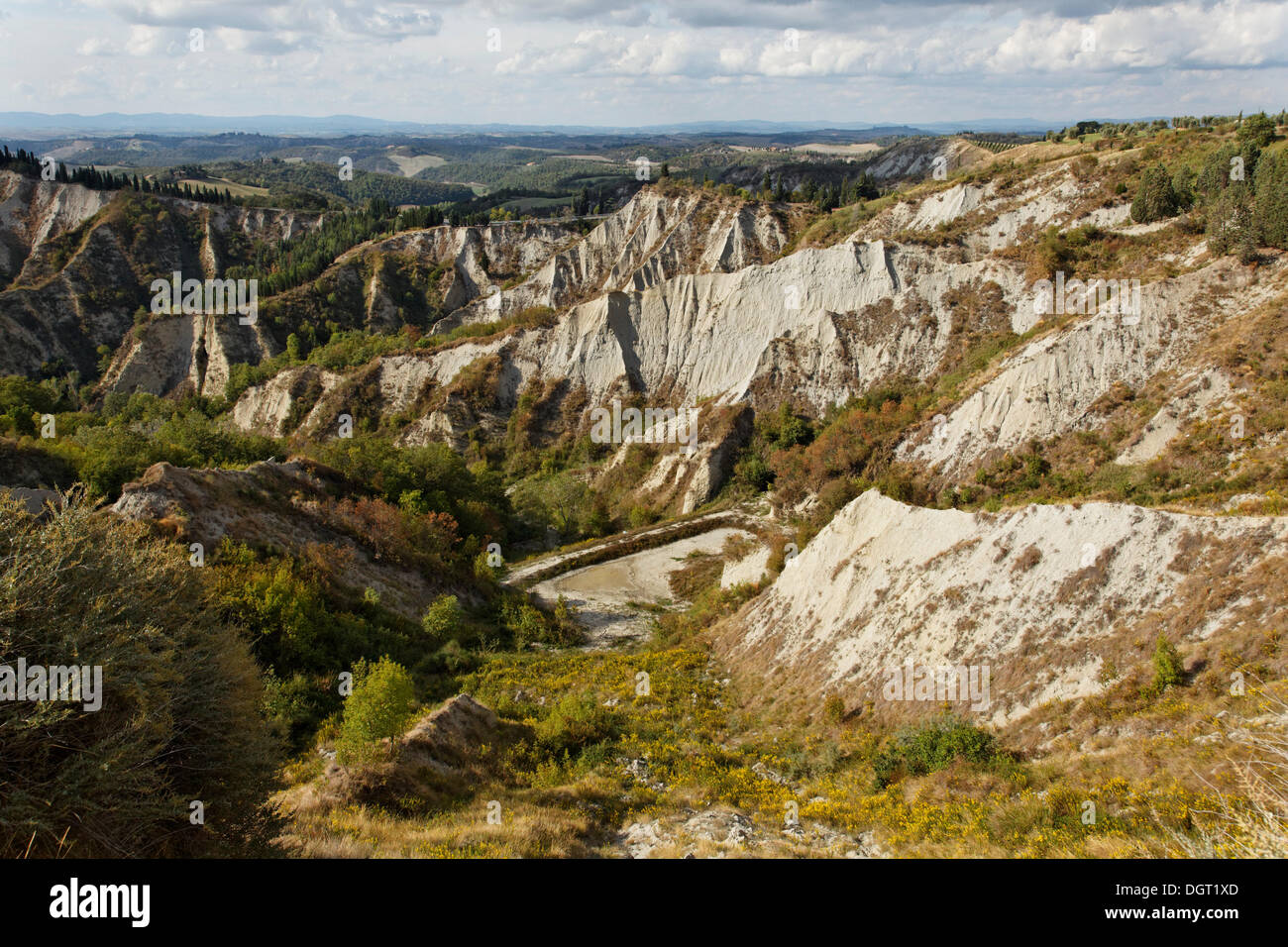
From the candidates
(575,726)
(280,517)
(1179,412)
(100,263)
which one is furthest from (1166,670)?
(100,263)

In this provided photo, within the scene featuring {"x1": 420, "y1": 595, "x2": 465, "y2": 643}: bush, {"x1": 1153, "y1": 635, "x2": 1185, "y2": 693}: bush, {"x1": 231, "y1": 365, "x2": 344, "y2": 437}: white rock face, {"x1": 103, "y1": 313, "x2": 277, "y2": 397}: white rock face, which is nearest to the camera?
{"x1": 1153, "y1": 635, "x2": 1185, "y2": 693}: bush

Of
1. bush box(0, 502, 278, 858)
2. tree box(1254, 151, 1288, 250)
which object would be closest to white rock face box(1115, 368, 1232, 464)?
tree box(1254, 151, 1288, 250)

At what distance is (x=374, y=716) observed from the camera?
13.2 m

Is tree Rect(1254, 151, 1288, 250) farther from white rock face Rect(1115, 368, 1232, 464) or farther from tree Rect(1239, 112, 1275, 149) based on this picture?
tree Rect(1239, 112, 1275, 149)

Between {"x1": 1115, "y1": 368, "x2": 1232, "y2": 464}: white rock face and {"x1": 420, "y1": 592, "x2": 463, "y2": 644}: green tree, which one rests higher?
{"x1": 1115, "y1": 368, "x2": 1232, "y2": 464}: white rock face

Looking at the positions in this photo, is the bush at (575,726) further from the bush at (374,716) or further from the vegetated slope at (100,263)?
the vegetated slope at (100,263)

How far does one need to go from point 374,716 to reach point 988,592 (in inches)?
558

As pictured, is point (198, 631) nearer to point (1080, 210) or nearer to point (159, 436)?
point (159, 436)

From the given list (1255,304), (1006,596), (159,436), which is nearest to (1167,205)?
(1255,304)

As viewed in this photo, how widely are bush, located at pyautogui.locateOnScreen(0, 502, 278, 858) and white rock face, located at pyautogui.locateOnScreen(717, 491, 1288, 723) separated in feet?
43.8

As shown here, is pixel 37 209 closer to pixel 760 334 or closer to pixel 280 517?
pixel 280 517

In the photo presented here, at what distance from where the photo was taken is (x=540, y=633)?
83.7 ft

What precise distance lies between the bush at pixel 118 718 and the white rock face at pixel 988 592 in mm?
13346

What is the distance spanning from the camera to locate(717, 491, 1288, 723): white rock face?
13.7 m
